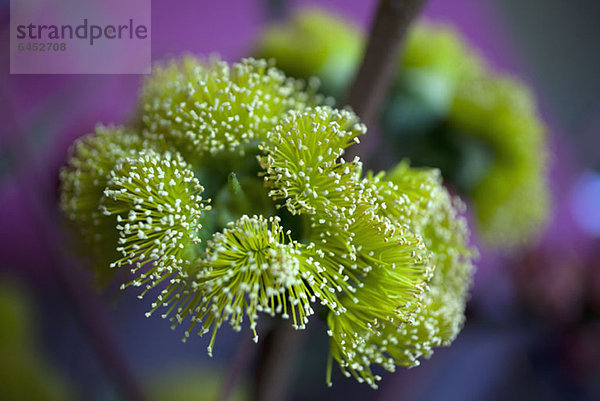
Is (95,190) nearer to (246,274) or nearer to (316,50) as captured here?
(246,274)

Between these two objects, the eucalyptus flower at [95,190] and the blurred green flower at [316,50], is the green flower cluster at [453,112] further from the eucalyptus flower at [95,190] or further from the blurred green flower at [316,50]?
the eucalyptus flower at [95,190]

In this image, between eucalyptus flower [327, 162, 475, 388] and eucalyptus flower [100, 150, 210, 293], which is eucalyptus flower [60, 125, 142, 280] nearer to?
eucalyptus flower [100, 150, 210, 293]

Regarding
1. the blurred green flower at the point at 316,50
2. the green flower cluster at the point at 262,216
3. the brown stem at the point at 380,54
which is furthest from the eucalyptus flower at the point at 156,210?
the blurred green flower at the point at 316,50

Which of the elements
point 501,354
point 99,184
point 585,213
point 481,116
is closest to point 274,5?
point 481,116

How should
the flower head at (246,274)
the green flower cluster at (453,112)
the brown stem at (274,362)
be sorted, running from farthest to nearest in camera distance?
the green flower cluster at (453,112) → the brown stem at (274,362) → the flower head at (246,274)

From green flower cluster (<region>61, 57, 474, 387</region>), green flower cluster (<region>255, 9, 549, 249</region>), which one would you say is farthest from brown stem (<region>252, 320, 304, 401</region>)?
green flower cluster (<region>255, 9, 549, 249</region>)

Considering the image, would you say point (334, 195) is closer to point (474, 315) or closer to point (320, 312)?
point (320, 312)
